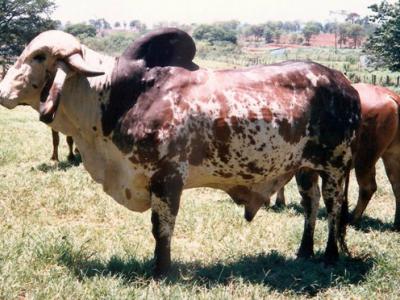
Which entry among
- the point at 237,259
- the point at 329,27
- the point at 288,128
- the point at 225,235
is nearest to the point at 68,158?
the point at 225,235

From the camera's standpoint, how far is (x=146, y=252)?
5.36 m

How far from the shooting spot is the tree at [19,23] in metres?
36.7

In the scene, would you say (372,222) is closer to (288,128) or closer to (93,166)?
(288,128)

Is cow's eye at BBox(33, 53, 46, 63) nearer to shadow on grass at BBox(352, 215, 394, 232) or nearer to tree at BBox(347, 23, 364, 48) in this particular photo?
shadow on grass at BBox(352, 215, 394, 232)

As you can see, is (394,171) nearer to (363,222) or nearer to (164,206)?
(363,222)

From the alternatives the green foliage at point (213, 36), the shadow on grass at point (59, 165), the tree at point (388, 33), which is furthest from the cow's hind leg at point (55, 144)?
the green foliage at point (213, 36)

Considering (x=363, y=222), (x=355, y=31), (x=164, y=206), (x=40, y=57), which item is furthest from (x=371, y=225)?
(x=355, y=31)

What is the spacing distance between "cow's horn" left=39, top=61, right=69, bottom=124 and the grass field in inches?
51.6

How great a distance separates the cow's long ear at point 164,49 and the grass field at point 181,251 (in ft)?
5.96

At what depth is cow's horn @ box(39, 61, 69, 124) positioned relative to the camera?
4.18 m

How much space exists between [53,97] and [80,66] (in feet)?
1.06

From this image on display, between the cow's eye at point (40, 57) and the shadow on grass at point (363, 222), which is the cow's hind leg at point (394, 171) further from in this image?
the cow's eye at point (40, 57)

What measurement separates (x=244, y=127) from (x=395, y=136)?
297 centimetres

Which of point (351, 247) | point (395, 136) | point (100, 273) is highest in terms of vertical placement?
point (395, 136)
